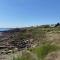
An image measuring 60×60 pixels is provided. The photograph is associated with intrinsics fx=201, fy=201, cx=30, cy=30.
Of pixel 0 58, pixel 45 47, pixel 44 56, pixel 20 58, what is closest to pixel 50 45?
pixel 45 47

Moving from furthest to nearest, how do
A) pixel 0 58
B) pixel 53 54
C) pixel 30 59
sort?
1. pixel 0 58
2. pixel 53 54
3. pixel 30 59

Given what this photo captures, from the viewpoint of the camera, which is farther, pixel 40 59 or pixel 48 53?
pixel 48 53

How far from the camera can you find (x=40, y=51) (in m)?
7.77

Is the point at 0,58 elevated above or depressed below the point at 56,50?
below

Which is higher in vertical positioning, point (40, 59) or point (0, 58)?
point (40, 59)

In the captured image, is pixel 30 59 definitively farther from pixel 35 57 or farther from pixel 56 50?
pixel 56 50

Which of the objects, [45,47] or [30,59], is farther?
→ [45,47]

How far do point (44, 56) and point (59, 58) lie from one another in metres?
0.56

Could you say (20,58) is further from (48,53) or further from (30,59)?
(48,53)

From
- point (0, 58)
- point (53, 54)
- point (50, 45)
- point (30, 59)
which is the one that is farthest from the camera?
point (0, 58)

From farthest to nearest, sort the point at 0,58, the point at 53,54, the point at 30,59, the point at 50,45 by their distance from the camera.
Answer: the point at 0,58, the point at 50,45, the point at 53,54, the point at 30,59

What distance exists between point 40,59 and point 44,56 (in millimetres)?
292

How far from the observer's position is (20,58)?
24.3ft

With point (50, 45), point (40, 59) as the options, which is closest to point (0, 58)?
point (50, 45)
